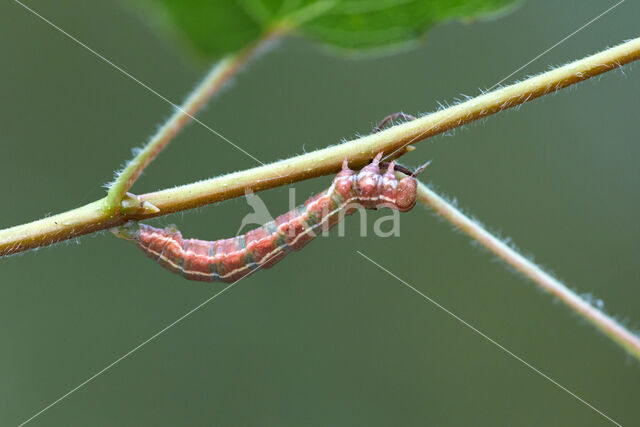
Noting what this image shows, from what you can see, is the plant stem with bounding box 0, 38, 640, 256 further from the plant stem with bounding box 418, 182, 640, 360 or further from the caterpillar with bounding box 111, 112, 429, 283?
the caterpillar with bounding box 111, 112, 429, 283

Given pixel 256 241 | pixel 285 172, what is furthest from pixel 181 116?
pixel 256 241

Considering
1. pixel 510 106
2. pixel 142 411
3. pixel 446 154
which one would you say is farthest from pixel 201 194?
pixel 446 154

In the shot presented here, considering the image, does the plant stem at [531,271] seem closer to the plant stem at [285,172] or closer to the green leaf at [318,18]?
the plant stem at [285,172]

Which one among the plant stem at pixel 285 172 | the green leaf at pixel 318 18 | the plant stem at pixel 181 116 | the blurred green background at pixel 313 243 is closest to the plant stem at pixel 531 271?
the plant stem at pixel 285 172

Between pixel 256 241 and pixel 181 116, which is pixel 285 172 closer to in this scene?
pixel 181 116

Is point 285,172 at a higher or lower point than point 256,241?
lower

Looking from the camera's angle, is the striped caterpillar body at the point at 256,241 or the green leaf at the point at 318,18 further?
the striped caterpillar body at the point at 256,241
